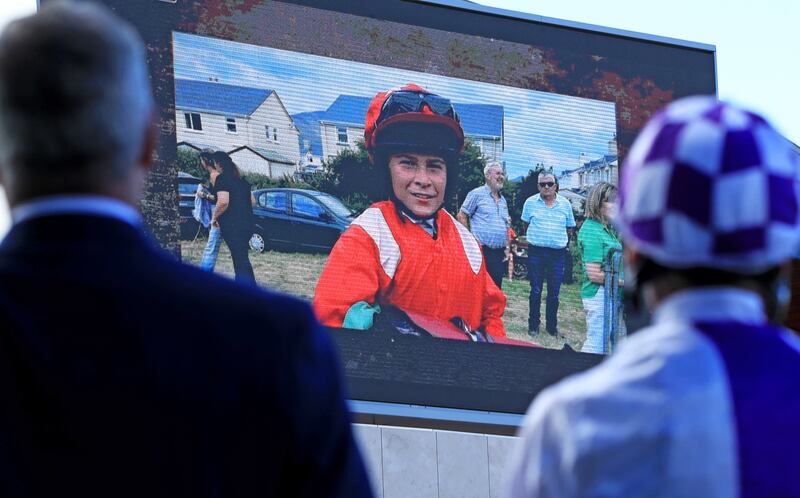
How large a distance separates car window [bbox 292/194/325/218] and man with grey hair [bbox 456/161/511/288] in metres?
1.94

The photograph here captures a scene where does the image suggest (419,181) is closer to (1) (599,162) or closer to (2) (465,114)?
(2) (465,114)

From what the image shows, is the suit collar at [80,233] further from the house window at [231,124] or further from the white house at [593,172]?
the white house at [593,172]

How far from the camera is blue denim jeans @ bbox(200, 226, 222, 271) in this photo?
16.5 meters

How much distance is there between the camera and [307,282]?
16.8m

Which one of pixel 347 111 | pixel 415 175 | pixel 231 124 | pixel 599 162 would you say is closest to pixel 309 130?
pixel 347 111

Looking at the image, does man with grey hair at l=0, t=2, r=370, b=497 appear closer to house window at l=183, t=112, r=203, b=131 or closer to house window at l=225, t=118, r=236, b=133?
house window at l=183, t=112, r=203, b=131

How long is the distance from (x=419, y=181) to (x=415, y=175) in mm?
91

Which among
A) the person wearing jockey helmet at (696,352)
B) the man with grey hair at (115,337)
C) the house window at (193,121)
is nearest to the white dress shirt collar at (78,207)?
the man with grey hair at (115,337)

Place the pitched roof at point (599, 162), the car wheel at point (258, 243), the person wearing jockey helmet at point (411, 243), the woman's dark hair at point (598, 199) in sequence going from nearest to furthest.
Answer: the car wheel at point (258, 243) → the person wearing jockey helmet at point (411, 243) → the woman's dark hair at point (598, 199) → the pitched roof at point (599, 162)

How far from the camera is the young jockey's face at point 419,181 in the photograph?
17.6 metres

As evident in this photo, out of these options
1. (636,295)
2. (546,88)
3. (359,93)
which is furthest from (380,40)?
(636,295)

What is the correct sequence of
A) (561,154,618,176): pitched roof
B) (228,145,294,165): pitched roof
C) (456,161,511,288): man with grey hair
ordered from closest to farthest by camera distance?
1. (228,145,294,165): pitched roof
2. (456,161,511,288): man with grey hair
3. (561,154,618,176): pitched roof

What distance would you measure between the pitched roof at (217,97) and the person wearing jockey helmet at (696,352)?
50.1ft

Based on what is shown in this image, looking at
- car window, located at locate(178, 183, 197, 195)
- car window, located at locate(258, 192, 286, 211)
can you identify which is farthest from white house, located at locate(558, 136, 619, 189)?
car window, located at locate(178, 183, 197, 195)
